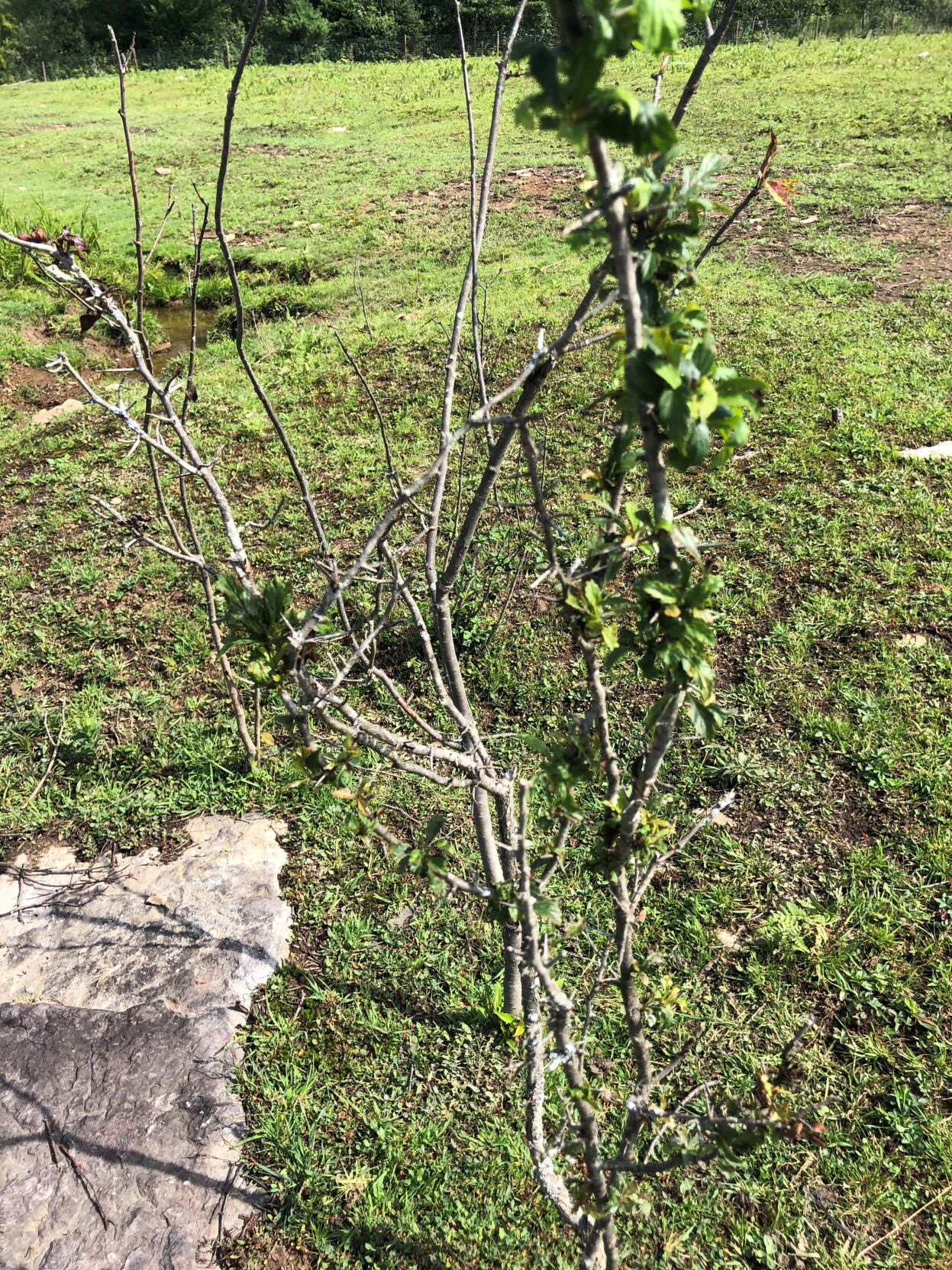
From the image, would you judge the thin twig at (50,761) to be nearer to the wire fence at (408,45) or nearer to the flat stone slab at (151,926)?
the flat stone slab at (151,926)

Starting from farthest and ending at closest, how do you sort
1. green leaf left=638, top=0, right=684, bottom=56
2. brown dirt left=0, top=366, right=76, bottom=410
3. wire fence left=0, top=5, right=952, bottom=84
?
wire fence left=0, top=5, right=952, bottom=84, brown dirt left=0, top=366, right=76, bottom=410, green leaf left=638, top=0, right=684, bottom=56

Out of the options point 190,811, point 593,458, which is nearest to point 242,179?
point 593,458

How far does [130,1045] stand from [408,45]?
29.1m

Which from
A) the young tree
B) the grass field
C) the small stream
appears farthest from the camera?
the small stream

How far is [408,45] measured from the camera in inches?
969

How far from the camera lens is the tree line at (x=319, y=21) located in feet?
68.1

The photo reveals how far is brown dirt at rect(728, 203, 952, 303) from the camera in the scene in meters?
6.61

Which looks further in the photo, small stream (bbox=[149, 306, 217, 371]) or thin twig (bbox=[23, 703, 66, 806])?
small stream (bbox=[149, 306, 217, 371])

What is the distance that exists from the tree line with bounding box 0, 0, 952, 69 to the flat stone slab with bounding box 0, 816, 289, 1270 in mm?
17405

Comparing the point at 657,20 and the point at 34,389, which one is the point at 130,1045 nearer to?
the point at 657,20

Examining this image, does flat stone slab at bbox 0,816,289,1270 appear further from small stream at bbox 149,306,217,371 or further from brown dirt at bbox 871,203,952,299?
brown dirt at bbox 871,203,952,299

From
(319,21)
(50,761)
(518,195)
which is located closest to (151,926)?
(50,761)

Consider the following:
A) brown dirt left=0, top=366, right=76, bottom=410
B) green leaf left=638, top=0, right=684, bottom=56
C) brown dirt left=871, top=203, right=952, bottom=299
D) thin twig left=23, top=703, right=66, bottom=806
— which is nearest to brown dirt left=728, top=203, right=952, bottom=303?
brown dirt left=871, top=203, right=952, bottom=299

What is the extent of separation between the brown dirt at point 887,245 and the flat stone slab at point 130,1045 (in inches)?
249
